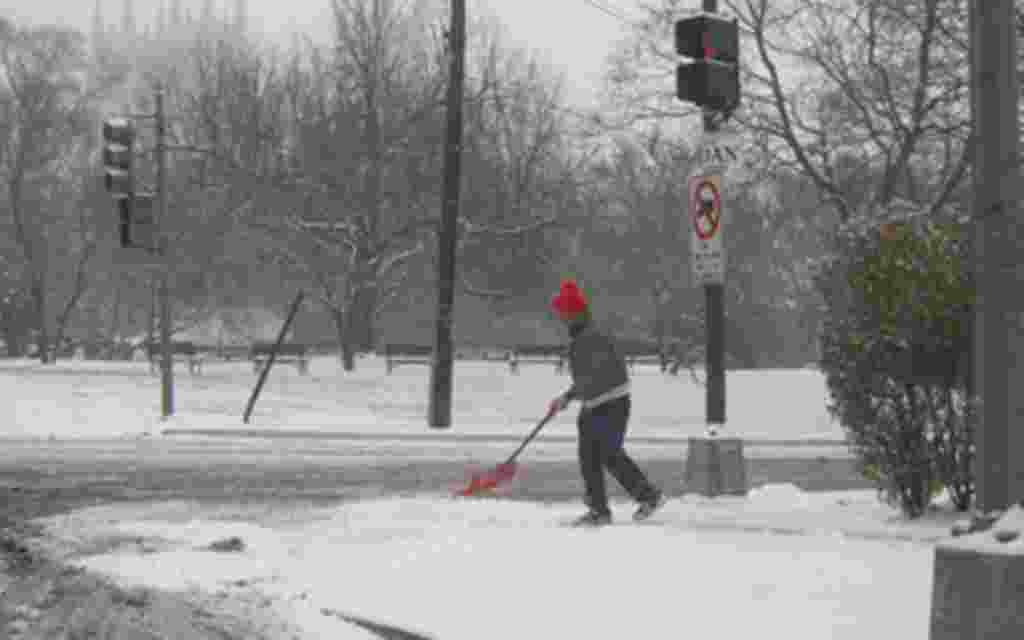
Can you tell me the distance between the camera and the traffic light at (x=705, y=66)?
11.0 meters

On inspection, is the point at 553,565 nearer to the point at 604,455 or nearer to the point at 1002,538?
the point at 604,455

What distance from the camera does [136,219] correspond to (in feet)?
74.1

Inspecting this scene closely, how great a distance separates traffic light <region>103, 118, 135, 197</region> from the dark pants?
13631 mm

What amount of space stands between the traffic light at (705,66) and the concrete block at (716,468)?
2783mm

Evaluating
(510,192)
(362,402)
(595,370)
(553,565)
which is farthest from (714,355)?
(510,192)

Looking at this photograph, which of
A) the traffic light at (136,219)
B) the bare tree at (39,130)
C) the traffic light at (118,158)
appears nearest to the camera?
the traffic light at (118,158)

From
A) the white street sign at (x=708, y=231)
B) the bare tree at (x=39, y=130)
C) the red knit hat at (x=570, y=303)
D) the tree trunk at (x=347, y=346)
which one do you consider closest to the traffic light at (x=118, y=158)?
the white street sign at (x=708, y=231)

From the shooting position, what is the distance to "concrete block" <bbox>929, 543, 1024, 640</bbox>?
4.99 m

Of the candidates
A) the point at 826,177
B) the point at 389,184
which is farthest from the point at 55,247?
the point at 826,177

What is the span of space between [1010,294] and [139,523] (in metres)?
7.92

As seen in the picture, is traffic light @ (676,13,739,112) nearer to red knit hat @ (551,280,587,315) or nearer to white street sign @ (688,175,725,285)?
white street sign @ (688,175,725,285)

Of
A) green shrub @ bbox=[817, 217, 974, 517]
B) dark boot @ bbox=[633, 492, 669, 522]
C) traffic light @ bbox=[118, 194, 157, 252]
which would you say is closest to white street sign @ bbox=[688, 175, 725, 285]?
dark boot @ bbox=[633, 492, 669, 522]

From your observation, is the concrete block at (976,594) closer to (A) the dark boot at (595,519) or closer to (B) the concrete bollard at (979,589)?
(B) the concrete bollard at (979,589)

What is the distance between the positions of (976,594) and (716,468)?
21.8ft
